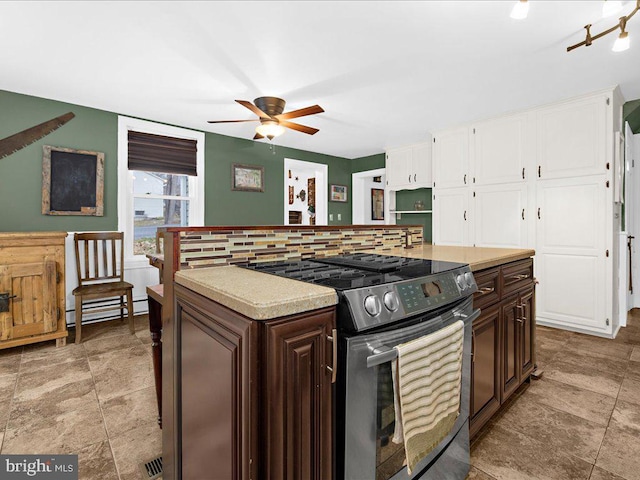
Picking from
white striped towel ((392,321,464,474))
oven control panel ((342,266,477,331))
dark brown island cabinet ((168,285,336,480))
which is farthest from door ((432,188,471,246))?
dark brown island cabinet ((168,285,336,480))

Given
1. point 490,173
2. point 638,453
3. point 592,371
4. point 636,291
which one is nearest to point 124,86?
point 490,173

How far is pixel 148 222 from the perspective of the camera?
421 centimetres

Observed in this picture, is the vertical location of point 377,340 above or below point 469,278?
below

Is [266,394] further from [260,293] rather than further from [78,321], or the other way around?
[78,321]

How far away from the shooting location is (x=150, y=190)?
4215mm

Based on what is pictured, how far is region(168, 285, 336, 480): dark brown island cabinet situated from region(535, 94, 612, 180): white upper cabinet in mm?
3672

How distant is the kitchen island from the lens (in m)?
0.78

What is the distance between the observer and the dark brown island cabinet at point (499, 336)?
1.55 m

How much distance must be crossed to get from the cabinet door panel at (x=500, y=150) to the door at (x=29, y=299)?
465 centimetres

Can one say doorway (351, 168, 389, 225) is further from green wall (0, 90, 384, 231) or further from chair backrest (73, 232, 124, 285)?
chair backrest (73, 232, 124, 285)

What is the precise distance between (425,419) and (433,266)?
0.59 metres

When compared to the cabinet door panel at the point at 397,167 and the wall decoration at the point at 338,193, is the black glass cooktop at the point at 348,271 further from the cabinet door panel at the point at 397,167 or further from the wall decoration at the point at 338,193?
the wall decoration at the point at 338,193

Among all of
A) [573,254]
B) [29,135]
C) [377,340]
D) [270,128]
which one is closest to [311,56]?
[270,128]

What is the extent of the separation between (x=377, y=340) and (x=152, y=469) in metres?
1.30
